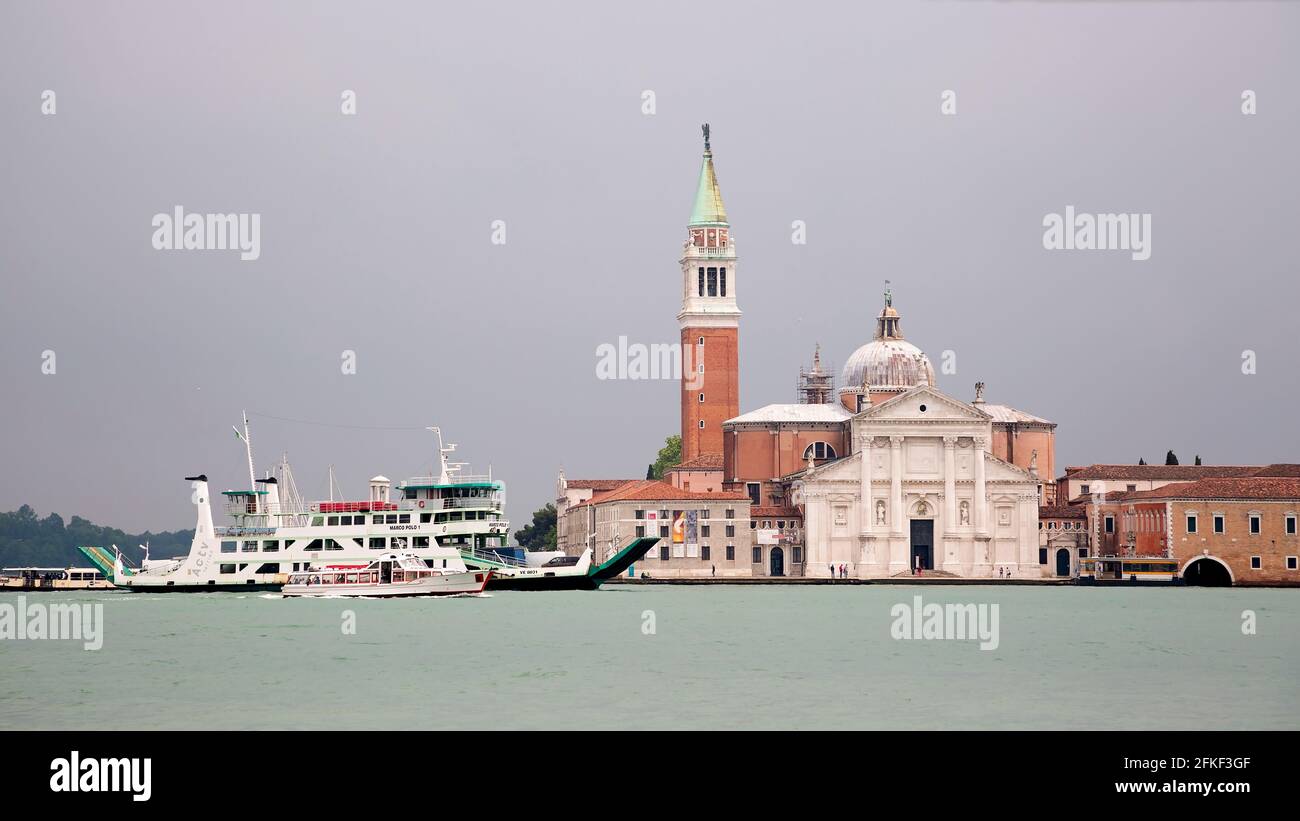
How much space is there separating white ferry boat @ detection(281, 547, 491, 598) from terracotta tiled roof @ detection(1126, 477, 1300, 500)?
124 feet

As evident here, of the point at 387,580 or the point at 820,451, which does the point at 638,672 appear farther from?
the point at 820,451

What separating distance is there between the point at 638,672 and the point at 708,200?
81123 mm

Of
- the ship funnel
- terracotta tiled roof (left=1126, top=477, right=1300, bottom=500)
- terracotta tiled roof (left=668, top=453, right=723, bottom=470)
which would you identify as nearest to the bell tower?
terracotta tiled roof (left=668, top=453, right=723, bottom=470)

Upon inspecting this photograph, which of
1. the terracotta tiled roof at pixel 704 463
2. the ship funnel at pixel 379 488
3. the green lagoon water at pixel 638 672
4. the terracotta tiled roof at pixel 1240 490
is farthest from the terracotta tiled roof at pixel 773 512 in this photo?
the green lagoon water at pixel 638 672

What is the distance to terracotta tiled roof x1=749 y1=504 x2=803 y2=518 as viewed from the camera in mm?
105000

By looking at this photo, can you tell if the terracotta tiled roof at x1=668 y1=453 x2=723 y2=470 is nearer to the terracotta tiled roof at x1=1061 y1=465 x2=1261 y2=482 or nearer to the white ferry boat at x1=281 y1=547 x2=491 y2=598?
the terracotta tiled roof at x1=1061 y1=465 x2=1261 y2=482

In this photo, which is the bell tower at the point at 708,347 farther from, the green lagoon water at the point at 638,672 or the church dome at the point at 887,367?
the green lagoon water at the point at 638,672

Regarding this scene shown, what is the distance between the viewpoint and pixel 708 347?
378 ft

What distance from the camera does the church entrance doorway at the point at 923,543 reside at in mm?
104125

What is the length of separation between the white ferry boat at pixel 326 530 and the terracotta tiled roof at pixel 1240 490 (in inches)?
1424

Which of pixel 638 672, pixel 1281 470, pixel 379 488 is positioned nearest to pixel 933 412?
pixel 1281 470
